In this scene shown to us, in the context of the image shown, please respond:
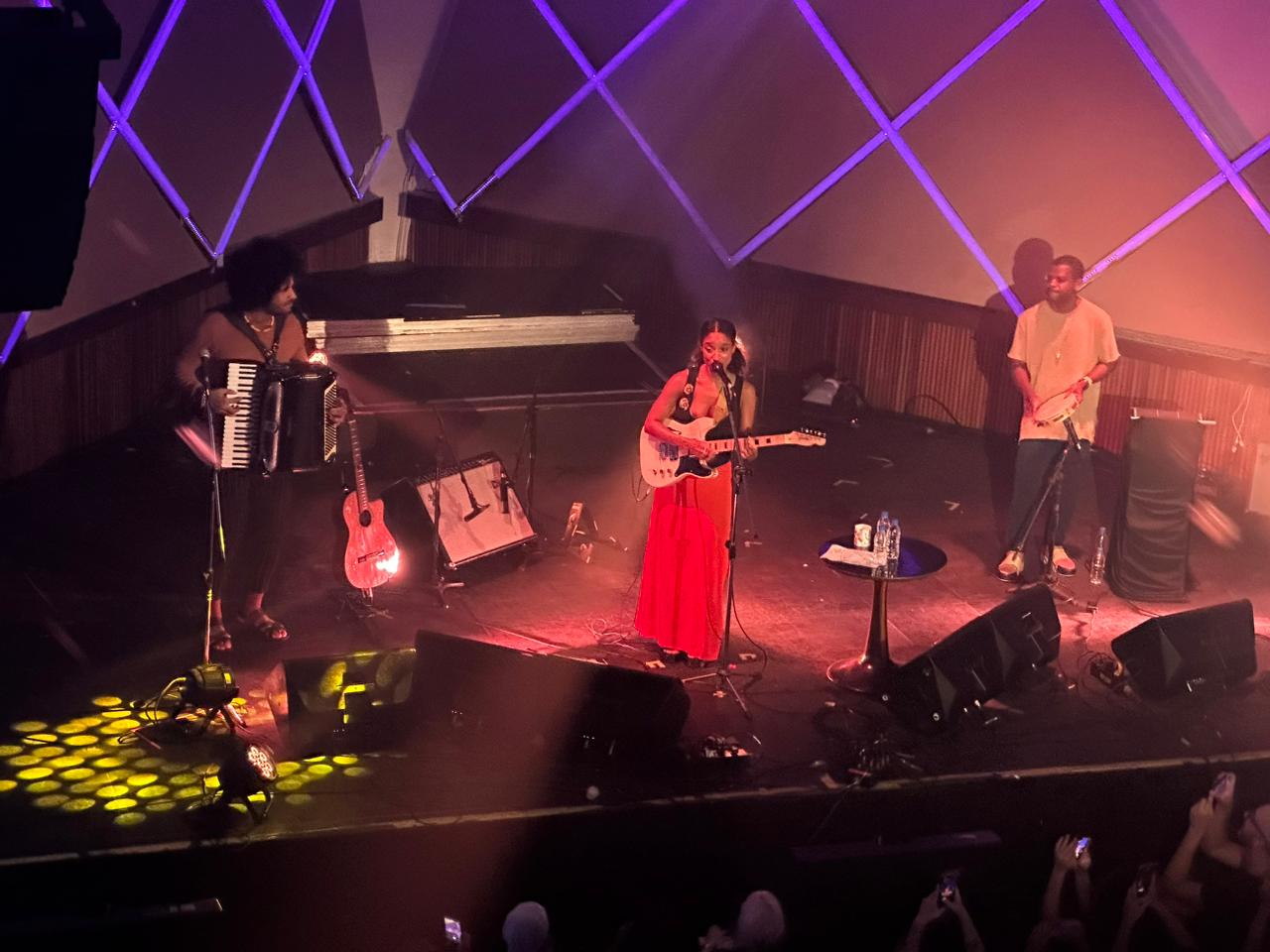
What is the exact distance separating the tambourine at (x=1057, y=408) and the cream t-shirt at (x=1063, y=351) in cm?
4

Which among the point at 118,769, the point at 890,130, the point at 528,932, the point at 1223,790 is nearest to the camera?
the point at 528,932

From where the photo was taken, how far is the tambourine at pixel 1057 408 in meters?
8.84

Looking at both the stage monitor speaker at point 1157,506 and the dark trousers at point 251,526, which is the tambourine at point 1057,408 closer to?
the stage monitor speaker at point 1157,506

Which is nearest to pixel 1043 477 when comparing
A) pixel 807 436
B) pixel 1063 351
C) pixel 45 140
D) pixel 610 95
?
pixel 1063 351

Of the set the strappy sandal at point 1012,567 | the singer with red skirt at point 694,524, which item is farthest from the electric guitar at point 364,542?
the strappy sandal at point 1012,567

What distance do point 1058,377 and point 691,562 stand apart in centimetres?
278

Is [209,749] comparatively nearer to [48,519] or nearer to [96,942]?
[96,942]

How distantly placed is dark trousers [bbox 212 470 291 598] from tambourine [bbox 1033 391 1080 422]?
4.36m

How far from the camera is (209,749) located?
261 inches

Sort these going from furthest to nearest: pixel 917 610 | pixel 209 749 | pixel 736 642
Result: pixel 917 610 → pixel 736 642 → pixel 209 749

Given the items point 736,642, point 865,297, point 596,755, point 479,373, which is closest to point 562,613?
point 736,642

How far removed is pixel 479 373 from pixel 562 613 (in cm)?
312

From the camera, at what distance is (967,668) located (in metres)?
6.95

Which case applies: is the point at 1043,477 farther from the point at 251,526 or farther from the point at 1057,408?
the point at 251,526
